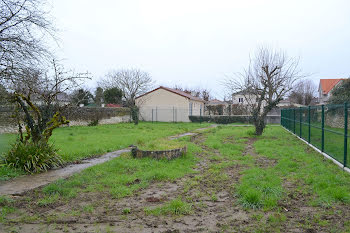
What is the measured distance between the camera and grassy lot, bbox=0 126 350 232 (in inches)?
154

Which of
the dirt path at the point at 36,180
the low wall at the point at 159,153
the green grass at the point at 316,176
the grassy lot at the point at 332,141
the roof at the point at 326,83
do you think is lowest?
the dirt path at the point at 36,180

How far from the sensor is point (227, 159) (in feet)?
29.4

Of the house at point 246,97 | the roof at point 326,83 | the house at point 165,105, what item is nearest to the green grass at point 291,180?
the house at point 246,97

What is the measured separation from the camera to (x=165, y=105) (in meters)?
32.2

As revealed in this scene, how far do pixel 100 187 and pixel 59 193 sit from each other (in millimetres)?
788

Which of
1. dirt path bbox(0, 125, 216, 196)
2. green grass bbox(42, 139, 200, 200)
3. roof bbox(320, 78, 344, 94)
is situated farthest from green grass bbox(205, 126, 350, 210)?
roof bbox(320, 78, 344, 94)

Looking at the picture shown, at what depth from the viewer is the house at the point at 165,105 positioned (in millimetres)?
31672

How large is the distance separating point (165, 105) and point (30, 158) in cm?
2534

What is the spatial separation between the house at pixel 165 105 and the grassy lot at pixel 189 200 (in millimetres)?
24041

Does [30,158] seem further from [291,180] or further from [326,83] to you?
[326,83]

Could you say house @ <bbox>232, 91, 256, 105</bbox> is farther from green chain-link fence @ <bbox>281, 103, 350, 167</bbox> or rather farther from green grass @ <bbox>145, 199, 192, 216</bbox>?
green grass @ <bbox>145, 199, 192, 216</bbox>

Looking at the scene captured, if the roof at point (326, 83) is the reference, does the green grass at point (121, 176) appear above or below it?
below

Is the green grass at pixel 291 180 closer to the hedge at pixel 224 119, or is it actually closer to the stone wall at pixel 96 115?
the stone wall at pixel 96 115

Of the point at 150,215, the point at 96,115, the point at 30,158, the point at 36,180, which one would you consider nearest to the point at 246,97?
the point at 96,115
